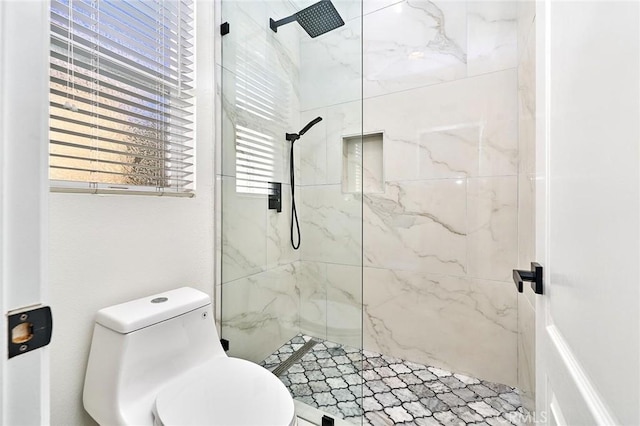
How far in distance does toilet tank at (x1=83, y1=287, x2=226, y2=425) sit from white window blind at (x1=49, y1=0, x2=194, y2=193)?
0.47m

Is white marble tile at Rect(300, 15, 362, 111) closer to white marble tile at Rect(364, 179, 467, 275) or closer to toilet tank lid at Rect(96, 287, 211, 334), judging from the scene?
white marble tile at Rect(364, 179, 467, 275)

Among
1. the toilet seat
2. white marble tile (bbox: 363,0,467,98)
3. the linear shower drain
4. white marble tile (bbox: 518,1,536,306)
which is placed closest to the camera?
the toilet seat

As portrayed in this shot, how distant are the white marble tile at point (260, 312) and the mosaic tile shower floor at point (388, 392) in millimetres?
87

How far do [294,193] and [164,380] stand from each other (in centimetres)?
109

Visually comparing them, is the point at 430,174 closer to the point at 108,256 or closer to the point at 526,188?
the point at 526,188

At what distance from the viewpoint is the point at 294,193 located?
1673 mm

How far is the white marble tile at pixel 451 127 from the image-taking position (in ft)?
5.12

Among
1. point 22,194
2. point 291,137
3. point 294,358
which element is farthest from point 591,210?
point 294,358

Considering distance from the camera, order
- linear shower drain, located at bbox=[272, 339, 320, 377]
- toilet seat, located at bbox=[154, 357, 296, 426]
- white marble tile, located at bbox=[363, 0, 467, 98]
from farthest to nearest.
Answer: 1. white marble tile, located at bbox=[363, 0, 467, 98]
2. linear shower drain, located at bbox=[272, 339, 320, 377]
3. toilet seat, located at bbox=[154, 357, 296, 426]

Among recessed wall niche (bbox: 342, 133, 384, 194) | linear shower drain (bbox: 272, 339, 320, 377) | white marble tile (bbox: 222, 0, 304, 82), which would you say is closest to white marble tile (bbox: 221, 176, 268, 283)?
linear shower drain (bbox: 272, 339, 320, 377)

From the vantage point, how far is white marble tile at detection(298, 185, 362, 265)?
146 cm

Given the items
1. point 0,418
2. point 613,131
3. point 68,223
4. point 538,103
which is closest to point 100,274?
point 68,223

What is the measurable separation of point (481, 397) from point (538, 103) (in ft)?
5.08

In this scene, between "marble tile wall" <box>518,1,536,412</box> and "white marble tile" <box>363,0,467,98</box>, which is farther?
"white marble tile" <box>363,0,467,98</box>
